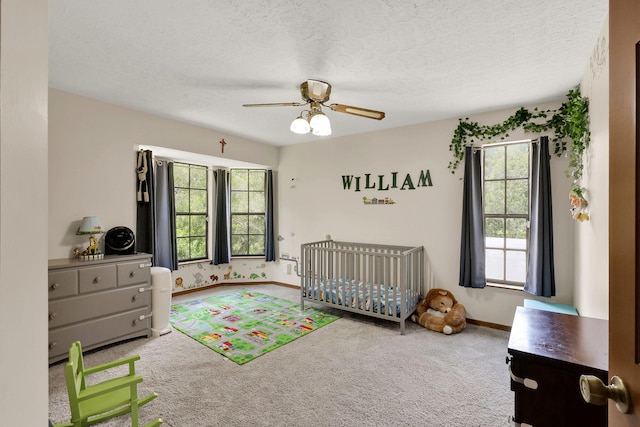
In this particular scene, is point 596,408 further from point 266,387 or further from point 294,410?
point 266,387

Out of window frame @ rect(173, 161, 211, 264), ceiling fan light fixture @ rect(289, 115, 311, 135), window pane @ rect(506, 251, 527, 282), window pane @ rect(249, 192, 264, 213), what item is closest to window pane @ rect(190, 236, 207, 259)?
window frame @ rect(173, 161, 211, 264)

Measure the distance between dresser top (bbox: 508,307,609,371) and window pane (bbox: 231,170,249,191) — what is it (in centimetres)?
448

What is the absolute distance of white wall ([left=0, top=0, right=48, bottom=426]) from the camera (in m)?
0.51

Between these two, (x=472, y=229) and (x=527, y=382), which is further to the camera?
(x=472, y=229)

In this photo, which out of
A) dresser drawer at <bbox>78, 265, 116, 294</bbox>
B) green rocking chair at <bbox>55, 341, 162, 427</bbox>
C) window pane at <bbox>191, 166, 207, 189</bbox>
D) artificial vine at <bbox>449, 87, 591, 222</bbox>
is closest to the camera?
green rocking chair at <bbox>55, 341, 162, 427</bbox>

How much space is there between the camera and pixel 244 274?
16.8 ft

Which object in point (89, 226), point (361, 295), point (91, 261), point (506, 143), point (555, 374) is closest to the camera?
point (555, 374)

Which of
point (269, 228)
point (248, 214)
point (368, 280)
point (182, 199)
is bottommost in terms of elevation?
point (368, 280)

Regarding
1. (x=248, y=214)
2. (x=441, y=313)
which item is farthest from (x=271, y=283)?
(x=441, y=313)

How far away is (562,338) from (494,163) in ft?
8.32

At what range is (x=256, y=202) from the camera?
17.2 feet

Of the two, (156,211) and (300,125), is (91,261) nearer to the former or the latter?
(156,211)

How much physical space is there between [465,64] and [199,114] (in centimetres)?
275

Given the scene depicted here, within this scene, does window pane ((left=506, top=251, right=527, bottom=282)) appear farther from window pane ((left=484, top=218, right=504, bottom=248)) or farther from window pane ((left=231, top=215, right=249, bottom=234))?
window pane ((left=231, top=215, right=249, bottom=234))
